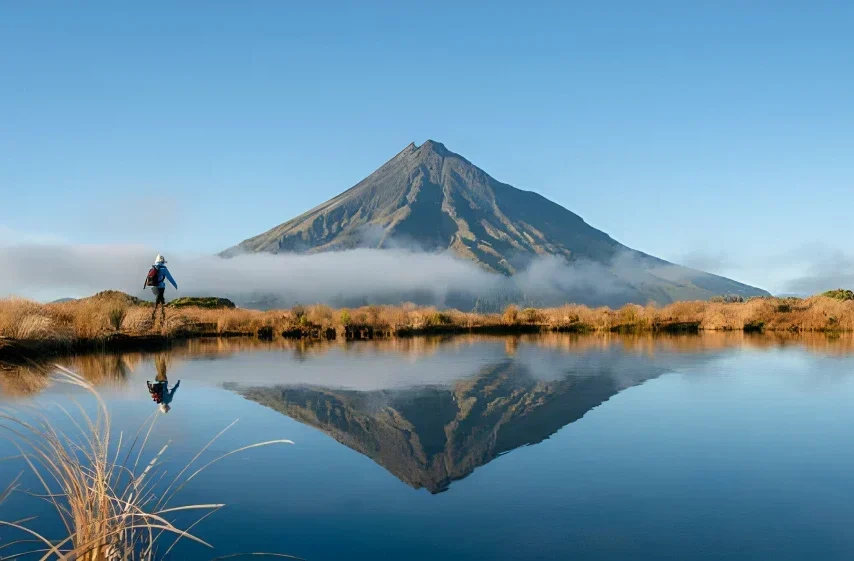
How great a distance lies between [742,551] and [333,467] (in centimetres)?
325

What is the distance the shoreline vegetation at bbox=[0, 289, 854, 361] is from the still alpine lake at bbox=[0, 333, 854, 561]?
3.45 metres

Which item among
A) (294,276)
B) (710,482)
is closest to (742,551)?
(710,482)

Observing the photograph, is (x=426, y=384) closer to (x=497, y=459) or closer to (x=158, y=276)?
(x=497, y=459)

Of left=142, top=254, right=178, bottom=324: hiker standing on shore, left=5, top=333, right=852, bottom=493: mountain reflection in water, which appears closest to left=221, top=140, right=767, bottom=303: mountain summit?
left=142, top=254, right=178, bottom=324: hiker standing on shore

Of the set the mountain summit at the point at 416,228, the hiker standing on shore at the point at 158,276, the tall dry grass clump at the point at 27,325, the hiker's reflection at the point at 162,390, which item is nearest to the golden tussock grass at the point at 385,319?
the tall dry grass clump at the point at 27,325

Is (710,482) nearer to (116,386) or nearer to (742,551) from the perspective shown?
(742,551)

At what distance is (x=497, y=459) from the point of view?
6293 mm

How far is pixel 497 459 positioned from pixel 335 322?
18580 mm

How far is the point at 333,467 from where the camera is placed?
604 cm

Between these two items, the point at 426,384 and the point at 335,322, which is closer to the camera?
the point at 426,384

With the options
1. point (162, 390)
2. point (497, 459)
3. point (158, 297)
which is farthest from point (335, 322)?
point (497, 459)

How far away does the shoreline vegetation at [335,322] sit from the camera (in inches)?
603

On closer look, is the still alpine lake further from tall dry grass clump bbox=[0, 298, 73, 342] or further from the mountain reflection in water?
tall dry grass clump bbox=[0, 298, 73, 342]

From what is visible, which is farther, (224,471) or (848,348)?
(848,348)
